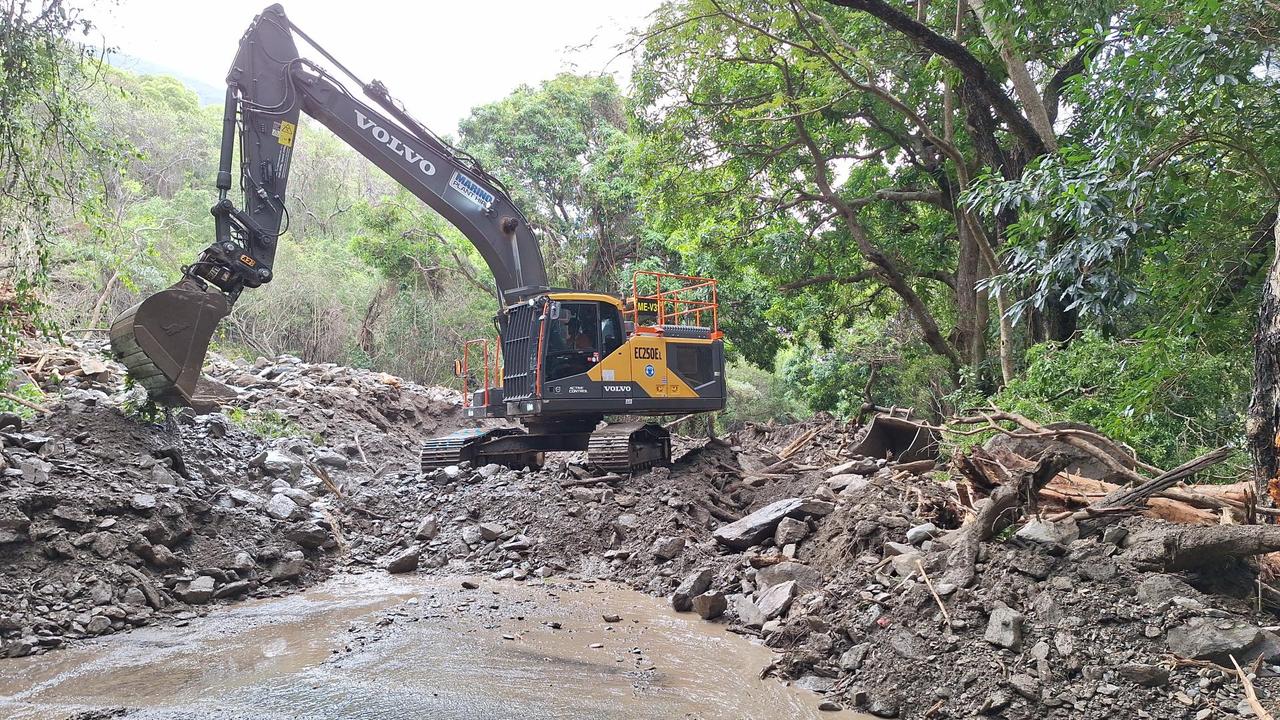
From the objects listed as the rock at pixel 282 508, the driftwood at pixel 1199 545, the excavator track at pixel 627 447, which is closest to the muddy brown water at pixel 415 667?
the rock at pixel 282 508

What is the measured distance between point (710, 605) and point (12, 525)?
489 cm

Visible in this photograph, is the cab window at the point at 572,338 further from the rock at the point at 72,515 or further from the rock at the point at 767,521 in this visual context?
the rock at the point at 72,515

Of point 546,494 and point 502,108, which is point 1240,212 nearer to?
point 546,494

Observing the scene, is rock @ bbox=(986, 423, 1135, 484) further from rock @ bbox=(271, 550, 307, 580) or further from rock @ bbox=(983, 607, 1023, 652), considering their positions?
rock @ bbox=(271, 550, 307, 580)

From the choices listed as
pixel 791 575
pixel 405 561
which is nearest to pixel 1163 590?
pixel 791 575

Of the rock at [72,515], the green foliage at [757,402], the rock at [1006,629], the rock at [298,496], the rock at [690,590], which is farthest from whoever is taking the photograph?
the green foliage at [757,402]

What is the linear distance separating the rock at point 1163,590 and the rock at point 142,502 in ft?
22.3

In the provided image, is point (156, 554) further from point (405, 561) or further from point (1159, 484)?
point (1159, 484)

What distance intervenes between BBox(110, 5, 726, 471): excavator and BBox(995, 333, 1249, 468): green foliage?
4417 mm

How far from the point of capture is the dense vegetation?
6391 millimetres

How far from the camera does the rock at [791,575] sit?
20.9 ft

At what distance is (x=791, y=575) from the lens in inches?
257

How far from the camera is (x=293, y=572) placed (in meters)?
7.37

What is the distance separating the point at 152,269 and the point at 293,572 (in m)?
15.1
